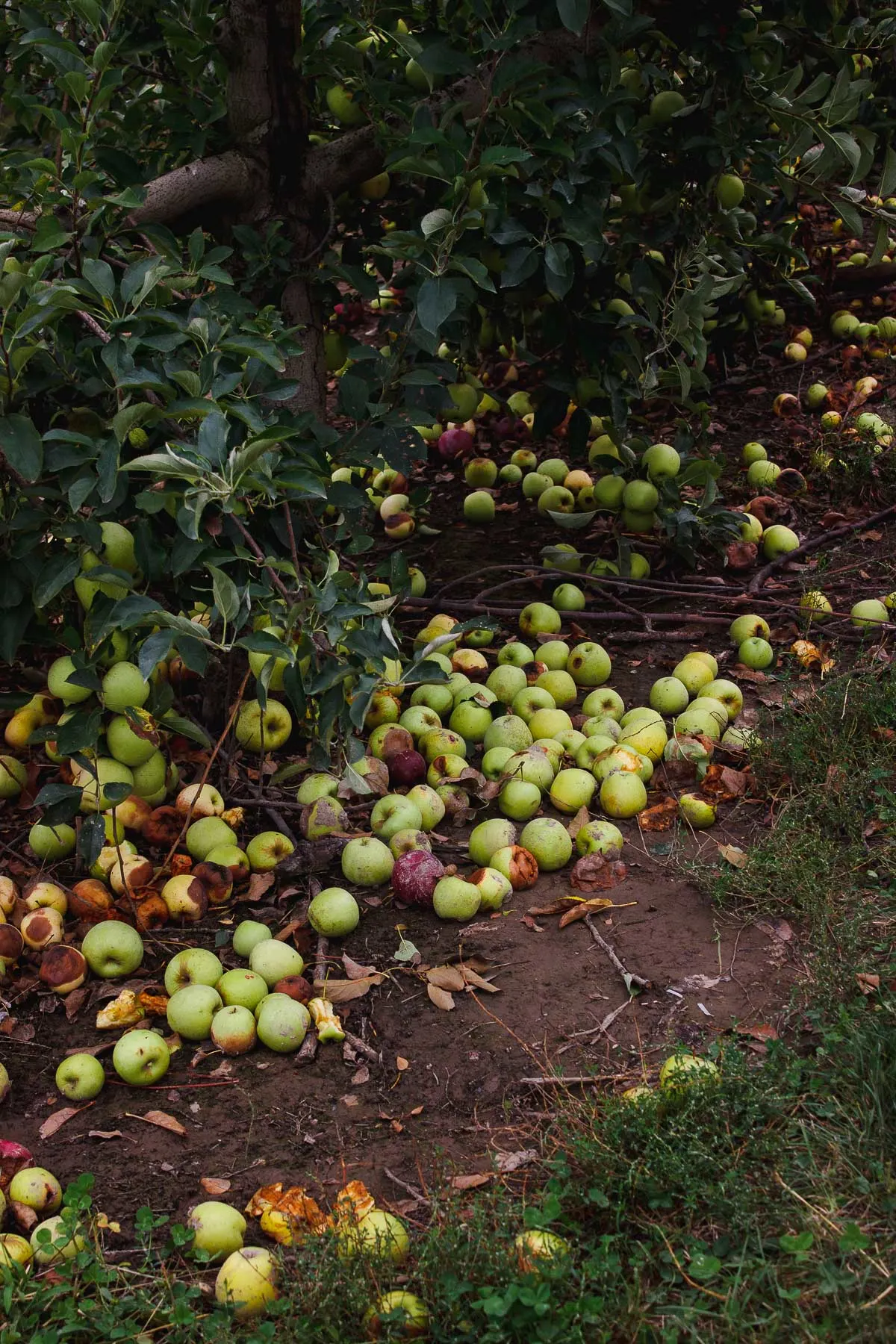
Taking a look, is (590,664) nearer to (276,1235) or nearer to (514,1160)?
(514,1160)

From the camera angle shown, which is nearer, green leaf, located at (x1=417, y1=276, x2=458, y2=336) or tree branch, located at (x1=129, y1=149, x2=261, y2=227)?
green leaf, located at (x1=417, y1=276, x2=458, y2=336)

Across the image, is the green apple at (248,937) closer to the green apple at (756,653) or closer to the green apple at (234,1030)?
the green apple at (234,1030)

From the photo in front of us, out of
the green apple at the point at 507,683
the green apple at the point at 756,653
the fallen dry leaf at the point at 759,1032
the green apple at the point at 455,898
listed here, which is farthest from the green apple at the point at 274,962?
the green apple at the point at 756,653

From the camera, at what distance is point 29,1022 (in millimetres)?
2705

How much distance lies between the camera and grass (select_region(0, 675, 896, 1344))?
174 centimetres

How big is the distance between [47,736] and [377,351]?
1450 mm

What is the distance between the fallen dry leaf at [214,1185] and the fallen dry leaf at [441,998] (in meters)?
0.60

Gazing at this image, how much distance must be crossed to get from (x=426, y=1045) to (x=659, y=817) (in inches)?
39.2

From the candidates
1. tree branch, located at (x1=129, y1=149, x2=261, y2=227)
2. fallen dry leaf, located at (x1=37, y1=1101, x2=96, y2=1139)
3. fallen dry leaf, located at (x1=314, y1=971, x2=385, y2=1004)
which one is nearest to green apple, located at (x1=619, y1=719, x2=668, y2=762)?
fallen dry leaf, located at (x1=314, y1=971, x2=385, y2=1004)

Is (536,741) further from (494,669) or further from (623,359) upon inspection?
(623,359)

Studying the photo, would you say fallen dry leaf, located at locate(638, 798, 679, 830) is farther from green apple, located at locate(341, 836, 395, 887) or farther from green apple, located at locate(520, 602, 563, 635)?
green apple, located at locate(520, 602, 563, 635)

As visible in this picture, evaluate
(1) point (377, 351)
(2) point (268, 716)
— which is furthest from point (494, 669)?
(1) point (377, 351)

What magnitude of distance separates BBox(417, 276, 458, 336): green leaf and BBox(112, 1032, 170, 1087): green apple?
1.75m

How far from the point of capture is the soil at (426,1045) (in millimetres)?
2266
